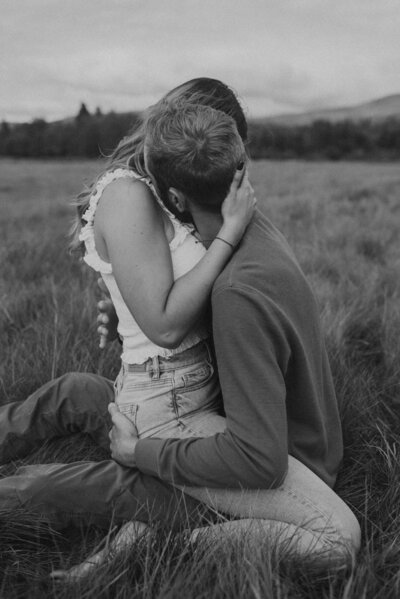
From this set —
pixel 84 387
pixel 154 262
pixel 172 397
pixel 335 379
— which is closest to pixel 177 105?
pixel 154 262

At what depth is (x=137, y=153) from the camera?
2043mm

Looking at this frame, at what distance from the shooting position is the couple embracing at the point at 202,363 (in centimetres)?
174

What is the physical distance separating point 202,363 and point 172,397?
0.52 feet

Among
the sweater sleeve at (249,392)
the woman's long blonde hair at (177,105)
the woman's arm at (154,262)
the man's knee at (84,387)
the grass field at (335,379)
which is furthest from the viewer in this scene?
the man's knee at (84,387)

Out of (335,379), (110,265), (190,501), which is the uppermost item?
(110,265)

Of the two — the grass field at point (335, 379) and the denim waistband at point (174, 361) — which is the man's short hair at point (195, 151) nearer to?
the denim waistband at point (174, 361)

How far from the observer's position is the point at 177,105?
1.84 meters

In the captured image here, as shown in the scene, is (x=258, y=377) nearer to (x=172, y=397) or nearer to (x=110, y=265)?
(x=172, y=397)

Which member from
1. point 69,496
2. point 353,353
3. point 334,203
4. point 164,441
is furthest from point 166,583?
point 334,203

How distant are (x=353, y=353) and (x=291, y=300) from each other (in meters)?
1.36

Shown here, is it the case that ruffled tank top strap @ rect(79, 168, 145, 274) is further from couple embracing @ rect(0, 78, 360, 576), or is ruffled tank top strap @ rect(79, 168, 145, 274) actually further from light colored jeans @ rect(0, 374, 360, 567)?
light colored jeans @ rect(0, 374, 360, 567)

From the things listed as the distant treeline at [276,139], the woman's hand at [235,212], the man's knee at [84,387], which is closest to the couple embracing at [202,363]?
the woman's hand at [235,212]

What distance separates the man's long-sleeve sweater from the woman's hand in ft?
0.17

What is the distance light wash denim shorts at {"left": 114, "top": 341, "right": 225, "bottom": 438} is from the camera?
2016 mm
